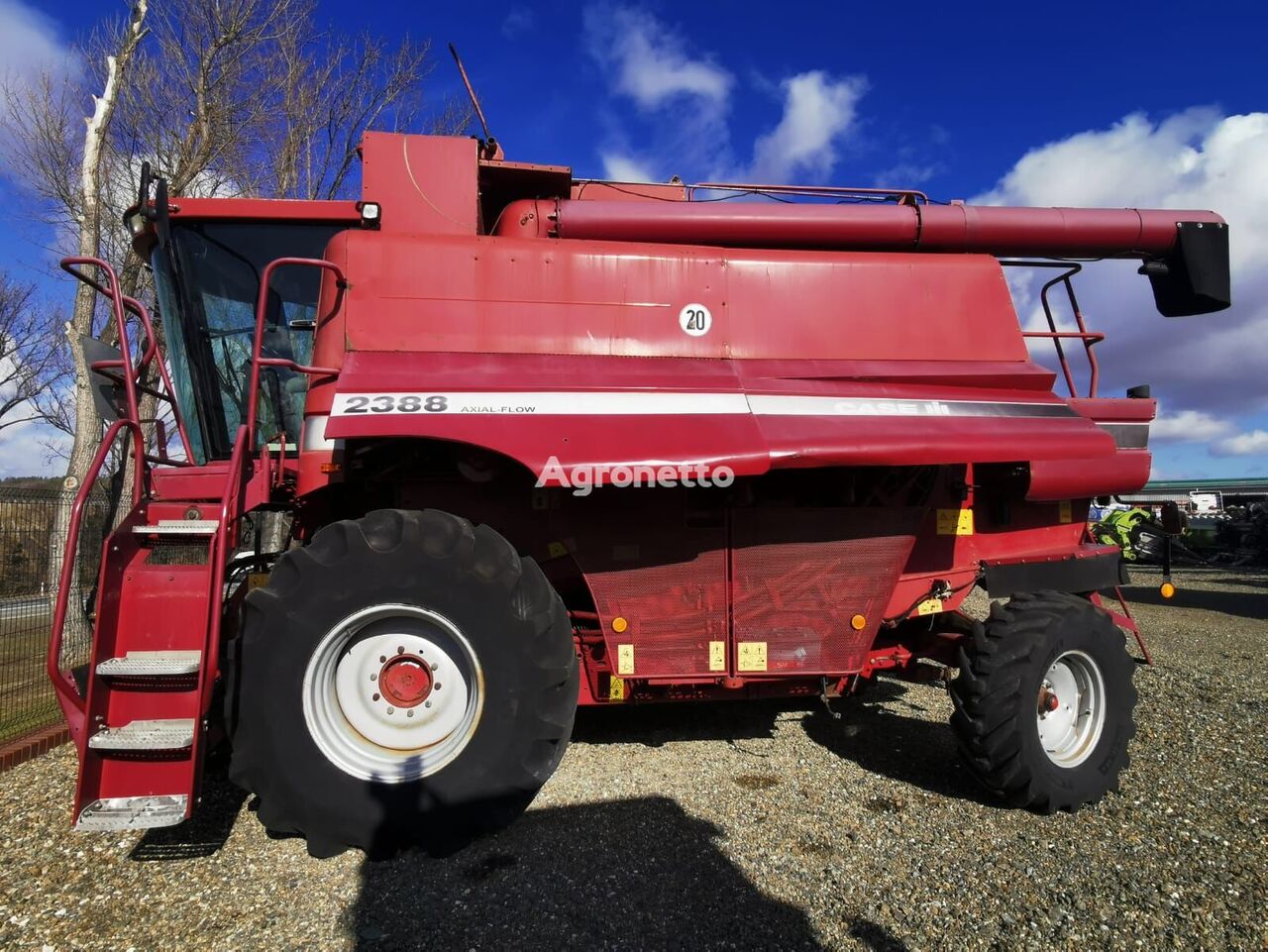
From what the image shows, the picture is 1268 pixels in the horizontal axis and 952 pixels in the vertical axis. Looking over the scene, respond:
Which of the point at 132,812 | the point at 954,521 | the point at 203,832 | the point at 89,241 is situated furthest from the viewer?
the point at 89,241

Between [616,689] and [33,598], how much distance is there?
34.6ft

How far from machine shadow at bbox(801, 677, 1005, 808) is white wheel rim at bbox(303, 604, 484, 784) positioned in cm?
231

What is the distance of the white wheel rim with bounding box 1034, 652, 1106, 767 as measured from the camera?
362cm

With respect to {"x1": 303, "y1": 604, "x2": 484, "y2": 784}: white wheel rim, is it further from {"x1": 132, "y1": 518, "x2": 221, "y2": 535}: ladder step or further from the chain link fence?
the chain link fence

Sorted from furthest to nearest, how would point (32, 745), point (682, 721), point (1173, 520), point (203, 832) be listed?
point (682, 721)
point (1173, 520)
point (32, 745)
point (203, 832)

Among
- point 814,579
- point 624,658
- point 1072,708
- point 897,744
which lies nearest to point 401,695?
point 624,658

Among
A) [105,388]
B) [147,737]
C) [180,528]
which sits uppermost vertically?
[105,388]

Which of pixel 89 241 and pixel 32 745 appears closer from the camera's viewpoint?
pixel 32 745

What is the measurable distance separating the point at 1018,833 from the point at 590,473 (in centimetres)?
265

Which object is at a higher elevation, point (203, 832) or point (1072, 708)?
point (1072, 708)

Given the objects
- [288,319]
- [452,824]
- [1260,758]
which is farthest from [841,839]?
[288,319]

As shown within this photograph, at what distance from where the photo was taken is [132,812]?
8.48 ft

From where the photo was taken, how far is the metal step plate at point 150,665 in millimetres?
2680

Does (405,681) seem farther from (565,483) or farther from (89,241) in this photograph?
(89,241)
